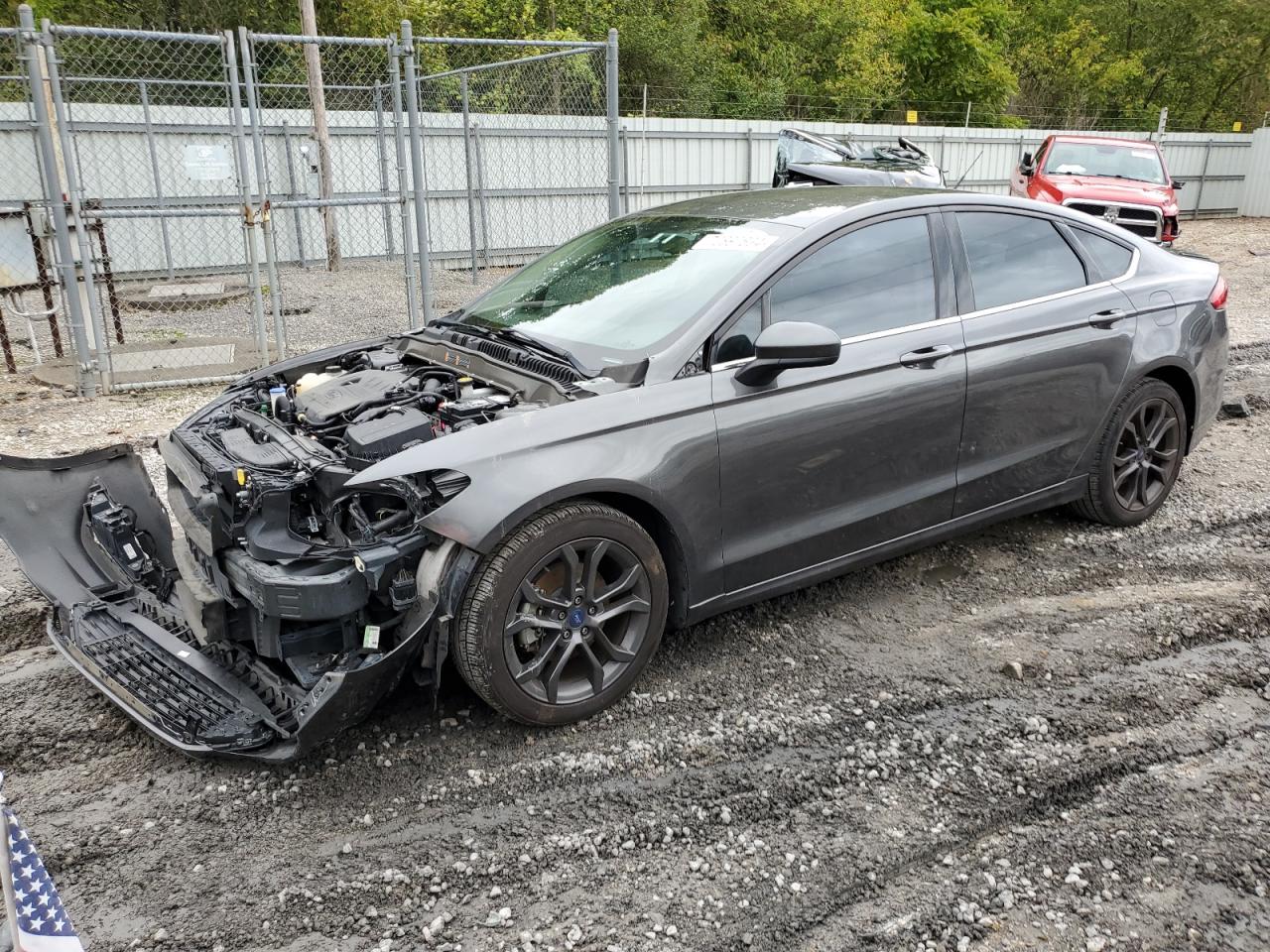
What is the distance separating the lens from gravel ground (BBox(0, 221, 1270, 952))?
2.55m

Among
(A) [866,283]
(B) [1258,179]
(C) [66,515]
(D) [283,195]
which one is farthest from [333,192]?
(B) [1258,179]

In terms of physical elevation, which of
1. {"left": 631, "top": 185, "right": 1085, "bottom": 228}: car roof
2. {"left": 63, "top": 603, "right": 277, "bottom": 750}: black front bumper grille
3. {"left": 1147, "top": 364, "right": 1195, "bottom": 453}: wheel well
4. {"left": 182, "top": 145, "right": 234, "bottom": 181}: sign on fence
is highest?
{"left": 631, "top": 185, "right": 1085, "bottom": 228}: car roof

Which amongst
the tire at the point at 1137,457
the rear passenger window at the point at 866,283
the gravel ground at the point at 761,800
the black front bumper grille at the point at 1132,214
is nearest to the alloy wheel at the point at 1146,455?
the tire at the point at 1137,457

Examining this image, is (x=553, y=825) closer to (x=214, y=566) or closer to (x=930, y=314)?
(x=214, y=566)

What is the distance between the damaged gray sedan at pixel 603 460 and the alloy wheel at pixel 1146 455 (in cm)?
3

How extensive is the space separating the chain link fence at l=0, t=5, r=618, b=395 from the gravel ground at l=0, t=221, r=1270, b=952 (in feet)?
16.7

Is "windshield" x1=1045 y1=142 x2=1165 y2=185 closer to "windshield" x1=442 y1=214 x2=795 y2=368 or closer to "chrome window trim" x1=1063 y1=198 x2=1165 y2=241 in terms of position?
"chrome window trim" x1=1063 y1=198 x2=1165 y2=241

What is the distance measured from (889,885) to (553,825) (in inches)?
37.2

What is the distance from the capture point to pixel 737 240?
A: 391 cm

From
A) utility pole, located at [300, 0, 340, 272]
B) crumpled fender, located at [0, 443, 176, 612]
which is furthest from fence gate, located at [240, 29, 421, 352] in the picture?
crumpled fender, located at [0, 443, 176, 612]

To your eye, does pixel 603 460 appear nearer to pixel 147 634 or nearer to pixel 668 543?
pixel 668 543

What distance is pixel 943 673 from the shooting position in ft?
12.3

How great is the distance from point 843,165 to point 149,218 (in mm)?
8357

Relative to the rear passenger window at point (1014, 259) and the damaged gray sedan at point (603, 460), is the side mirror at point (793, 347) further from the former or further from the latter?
the rear passenger window at point (1014, 259)
